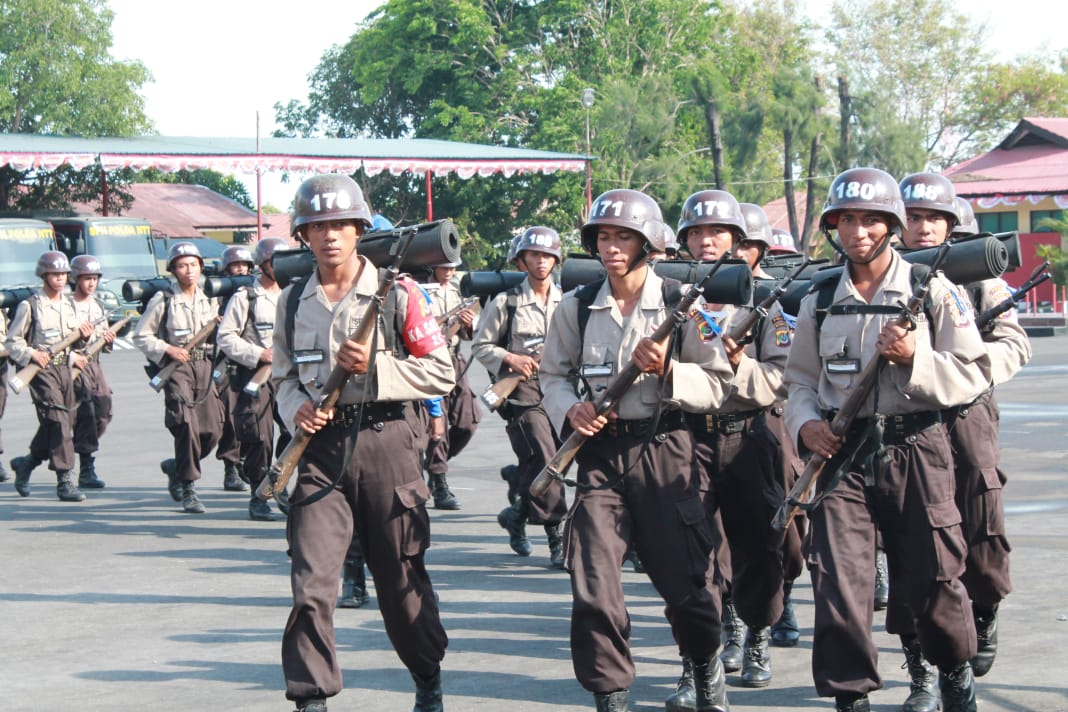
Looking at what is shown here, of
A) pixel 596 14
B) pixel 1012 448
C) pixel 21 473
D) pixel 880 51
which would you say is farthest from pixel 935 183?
pixel 880 51

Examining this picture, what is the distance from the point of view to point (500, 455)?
1542cm

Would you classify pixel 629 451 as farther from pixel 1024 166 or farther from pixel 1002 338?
pixel 1024 166

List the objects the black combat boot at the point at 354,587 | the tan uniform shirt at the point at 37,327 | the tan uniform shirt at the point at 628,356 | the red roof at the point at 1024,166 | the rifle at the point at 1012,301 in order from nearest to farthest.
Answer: the tan uniform shirt at the point at 628,356 < the rifle at the point at 1012,301 < the black combat boot at the point at 354,587 < the tan uniform shirt at the point at 37,327 < the red roof at the point at 1024,166

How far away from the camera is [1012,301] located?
21.4 ft

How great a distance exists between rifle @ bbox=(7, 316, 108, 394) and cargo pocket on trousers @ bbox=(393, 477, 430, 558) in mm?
8512

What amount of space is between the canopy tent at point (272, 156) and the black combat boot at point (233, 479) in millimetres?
22656

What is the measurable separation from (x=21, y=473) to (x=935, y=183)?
9463 millimetres

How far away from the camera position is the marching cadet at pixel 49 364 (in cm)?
1362

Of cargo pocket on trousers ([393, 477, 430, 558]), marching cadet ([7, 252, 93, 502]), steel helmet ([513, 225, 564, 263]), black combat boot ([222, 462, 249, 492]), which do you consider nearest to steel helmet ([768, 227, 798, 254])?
steel helmet ([513, 225, 564, 263])

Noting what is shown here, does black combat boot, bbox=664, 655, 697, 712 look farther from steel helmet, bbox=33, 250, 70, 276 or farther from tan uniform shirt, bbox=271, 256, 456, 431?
steel helmet, bbox=33, 250, 70, 276

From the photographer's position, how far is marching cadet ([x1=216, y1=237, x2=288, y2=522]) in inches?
472

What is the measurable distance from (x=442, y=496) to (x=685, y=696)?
6.18 m

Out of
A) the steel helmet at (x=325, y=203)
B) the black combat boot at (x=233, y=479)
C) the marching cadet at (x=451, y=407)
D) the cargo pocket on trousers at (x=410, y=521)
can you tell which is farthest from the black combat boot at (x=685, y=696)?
the black combat boot at (x=233, y=479)

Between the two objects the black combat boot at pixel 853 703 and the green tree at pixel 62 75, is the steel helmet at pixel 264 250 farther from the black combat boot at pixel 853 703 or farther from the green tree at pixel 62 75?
the green tree at pixel 62 75
